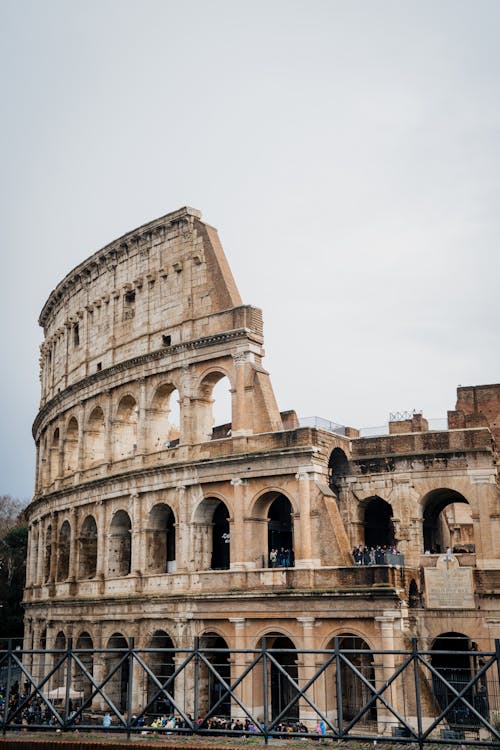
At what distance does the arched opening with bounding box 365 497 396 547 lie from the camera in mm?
32562

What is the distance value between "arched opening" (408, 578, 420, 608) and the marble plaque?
11.8 inches

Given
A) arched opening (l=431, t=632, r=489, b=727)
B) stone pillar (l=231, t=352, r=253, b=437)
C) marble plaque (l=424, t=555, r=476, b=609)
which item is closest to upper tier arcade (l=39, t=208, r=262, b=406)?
stone pillar (l=231, t=352, r=253, b=437)

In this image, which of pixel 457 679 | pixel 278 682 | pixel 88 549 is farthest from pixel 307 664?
pixel 88 549

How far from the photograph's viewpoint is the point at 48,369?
143 ft

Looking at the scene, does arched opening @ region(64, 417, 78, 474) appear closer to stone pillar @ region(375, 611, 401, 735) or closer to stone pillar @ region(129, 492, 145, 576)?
stone pillar @ region(129, 492, 145, 576)

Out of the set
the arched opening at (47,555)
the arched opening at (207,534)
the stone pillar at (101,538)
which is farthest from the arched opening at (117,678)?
the arched opening at (47,555)

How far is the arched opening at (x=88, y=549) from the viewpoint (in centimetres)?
3466

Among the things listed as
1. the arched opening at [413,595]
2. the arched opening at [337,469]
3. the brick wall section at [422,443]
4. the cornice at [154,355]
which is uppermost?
the cornice at [154,355]

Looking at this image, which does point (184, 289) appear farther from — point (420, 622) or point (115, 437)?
point (420, 622)

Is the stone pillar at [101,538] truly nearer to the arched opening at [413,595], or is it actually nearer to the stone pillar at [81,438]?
the stone pillar at [81,438]

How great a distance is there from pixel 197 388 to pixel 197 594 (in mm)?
7181

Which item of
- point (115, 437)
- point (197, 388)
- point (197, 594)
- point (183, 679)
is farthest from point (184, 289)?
point (183, 679)

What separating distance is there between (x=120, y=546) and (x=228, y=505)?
21.6 feet

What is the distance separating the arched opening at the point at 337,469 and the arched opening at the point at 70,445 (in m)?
13.1
